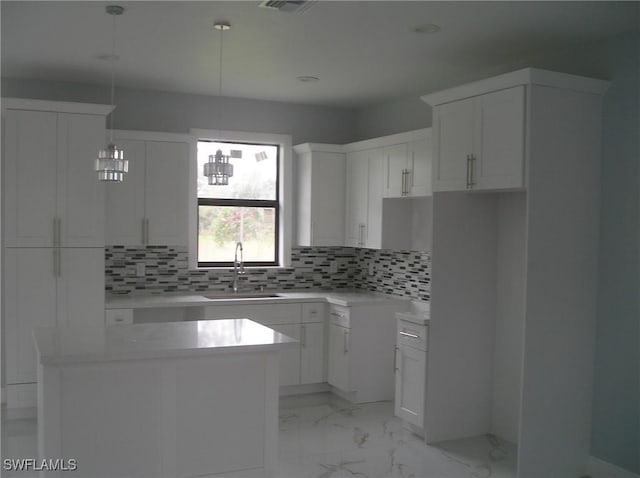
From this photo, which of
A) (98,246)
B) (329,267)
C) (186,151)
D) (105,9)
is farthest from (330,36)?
(329,267)

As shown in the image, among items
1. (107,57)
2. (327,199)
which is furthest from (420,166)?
(107,57)

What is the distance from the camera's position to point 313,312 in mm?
5793

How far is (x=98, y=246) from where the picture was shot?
5.19 meters

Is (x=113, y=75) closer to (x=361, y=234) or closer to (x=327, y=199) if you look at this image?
(x=327, y=199)

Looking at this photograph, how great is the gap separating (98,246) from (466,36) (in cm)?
318

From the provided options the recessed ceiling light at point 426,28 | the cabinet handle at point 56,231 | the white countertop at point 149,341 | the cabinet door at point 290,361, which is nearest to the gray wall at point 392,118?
the recessed ceiling light at point 426,28

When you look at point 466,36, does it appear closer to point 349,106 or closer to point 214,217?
point 349,106

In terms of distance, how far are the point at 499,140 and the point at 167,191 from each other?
2978mm

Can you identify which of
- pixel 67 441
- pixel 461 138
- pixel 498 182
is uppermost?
pixel 461 138

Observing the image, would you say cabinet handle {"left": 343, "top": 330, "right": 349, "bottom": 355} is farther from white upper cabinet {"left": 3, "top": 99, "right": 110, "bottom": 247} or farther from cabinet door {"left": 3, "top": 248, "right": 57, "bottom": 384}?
cabinet door {"left": 3, "top": 248, "right": 57, "bottom": 384}

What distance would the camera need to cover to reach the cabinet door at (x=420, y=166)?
16.6ft

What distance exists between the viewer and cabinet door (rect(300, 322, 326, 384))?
5.75 meters

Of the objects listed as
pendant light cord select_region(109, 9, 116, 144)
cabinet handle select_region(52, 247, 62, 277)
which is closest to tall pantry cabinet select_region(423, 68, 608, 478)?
pendant light cord select_region(109, 9, 116, 144)

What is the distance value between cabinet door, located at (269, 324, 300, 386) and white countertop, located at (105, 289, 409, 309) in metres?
0.24
